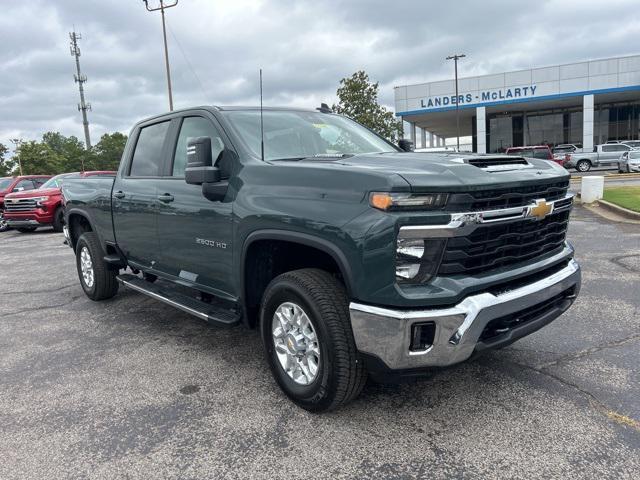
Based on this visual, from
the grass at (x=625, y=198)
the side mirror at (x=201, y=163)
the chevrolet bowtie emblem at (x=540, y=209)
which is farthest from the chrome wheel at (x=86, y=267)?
the grass at (x=625, y=198)

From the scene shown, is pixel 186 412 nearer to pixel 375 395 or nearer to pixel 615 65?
pixel 375 395

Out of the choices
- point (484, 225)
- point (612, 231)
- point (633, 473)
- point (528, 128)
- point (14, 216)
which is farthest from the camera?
point (528, 128)

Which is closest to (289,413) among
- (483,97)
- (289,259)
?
(289,259)

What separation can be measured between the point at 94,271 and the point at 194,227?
2494mm

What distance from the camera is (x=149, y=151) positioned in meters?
4.90

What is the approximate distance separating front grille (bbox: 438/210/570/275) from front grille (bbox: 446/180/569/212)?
109mm

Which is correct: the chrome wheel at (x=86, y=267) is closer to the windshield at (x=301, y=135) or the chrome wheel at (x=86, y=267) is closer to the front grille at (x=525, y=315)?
the windshield at (x=301, y=135)

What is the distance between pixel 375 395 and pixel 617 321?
257cm

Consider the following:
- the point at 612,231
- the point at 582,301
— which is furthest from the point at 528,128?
the point at 582,301

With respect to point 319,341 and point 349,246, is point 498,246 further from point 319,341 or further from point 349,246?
point 319,341

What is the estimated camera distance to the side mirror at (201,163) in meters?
3.42

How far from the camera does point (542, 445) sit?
8.91ft

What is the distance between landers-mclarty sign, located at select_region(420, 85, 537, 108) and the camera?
1538 inches

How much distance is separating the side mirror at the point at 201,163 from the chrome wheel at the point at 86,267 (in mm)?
3035
